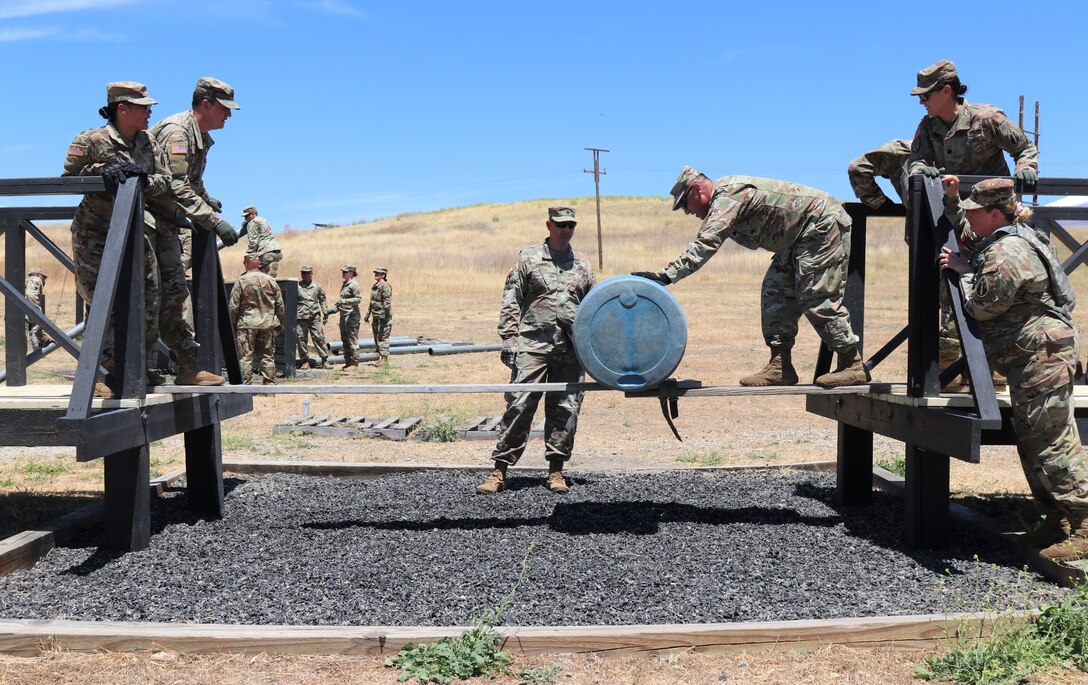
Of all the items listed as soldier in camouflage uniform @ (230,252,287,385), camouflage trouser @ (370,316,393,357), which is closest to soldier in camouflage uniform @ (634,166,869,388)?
soldier in camouflage uniform @ (230,252,287,385)

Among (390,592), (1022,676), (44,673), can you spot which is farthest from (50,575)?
(1022,676)

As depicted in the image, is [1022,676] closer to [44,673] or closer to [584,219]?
[44,673]

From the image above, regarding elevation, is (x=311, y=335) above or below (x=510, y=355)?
Result: below

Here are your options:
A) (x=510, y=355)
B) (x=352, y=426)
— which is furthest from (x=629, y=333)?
(x=352, y=426)

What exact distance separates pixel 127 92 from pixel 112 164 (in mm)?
428

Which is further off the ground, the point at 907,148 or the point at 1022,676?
the point at 907,148

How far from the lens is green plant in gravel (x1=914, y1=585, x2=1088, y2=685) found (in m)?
3.73

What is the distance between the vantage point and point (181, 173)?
5910mm

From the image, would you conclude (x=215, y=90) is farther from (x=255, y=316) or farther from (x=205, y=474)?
(x=255, y=316)

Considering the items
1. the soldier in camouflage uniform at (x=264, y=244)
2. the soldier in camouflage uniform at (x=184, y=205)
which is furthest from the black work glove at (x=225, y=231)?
the soldier in camouflage uniform at (x=264, y=244)

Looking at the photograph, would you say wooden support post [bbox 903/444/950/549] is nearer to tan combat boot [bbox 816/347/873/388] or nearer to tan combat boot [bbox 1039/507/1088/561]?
tan combat boot [bbox 816/347/873/388]

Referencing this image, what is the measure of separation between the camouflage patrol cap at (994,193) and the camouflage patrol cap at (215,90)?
14.0 feet

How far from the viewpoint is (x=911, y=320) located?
18.1ft

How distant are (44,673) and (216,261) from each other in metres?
3.16
